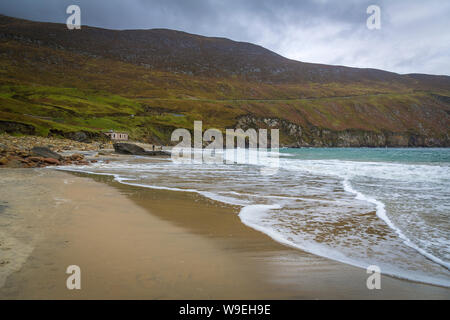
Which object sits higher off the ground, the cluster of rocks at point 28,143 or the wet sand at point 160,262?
the cluster of rocks at point 28,143

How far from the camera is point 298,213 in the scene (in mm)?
8336

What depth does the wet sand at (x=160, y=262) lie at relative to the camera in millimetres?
3559

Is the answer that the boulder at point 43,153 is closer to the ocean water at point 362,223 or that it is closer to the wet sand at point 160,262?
the ocean water at point 362,223

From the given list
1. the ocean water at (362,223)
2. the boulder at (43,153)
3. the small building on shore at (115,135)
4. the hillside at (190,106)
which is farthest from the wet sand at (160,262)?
the small building on shore at (115,135)

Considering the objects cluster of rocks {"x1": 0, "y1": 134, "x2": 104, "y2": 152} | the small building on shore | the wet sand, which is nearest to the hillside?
the small building on shore

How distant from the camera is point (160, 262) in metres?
4.43

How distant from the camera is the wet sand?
3559 millimetres

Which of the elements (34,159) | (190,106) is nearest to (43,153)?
(34,159)

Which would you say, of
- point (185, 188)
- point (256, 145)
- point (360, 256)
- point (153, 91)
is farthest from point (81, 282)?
point (153, 91)

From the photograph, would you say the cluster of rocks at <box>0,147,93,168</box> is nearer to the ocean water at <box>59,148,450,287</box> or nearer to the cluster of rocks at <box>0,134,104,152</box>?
the cluster of rocks at <box>0,134,104,152</box>

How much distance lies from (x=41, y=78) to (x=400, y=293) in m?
180

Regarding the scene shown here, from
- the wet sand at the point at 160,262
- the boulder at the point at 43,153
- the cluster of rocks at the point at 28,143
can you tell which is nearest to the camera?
the wet sand at the point at 160,262

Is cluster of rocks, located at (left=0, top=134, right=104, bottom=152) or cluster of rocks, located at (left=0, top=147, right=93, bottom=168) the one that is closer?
cluster of rocks, located at (left=0, top=147, right=93, bottom=168)
